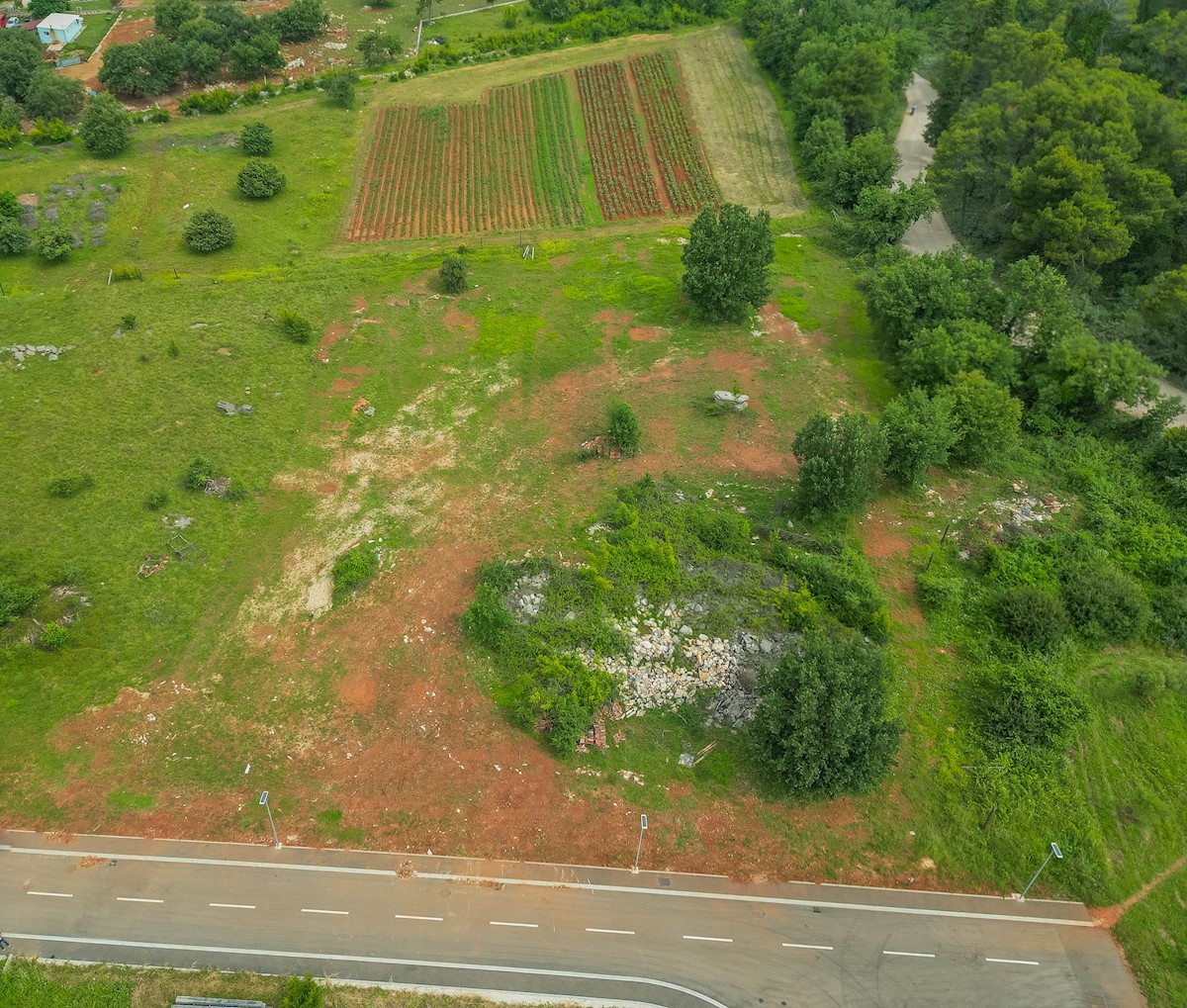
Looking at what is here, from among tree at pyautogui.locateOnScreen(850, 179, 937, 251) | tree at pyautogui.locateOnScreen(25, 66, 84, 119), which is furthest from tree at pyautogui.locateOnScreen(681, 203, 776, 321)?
tree at pyautogui.locateOnScreen(25, 66, 84, 119)

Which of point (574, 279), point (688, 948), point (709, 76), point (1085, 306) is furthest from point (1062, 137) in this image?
point (688, 948)

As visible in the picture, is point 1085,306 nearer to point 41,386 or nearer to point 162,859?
point 162,859

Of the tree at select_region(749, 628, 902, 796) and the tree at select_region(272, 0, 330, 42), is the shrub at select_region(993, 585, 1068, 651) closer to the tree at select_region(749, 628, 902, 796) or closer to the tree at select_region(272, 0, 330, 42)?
the tree at select_region(749, 628, 902, 796)

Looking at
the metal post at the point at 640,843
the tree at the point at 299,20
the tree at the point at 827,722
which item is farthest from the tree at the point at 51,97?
the tree at the point at 827,722

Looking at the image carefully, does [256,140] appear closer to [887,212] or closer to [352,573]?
[352,573]

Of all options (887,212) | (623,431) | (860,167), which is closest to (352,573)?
(623,431)

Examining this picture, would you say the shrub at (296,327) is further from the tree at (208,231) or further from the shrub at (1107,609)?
the shrub at (1107,609)
